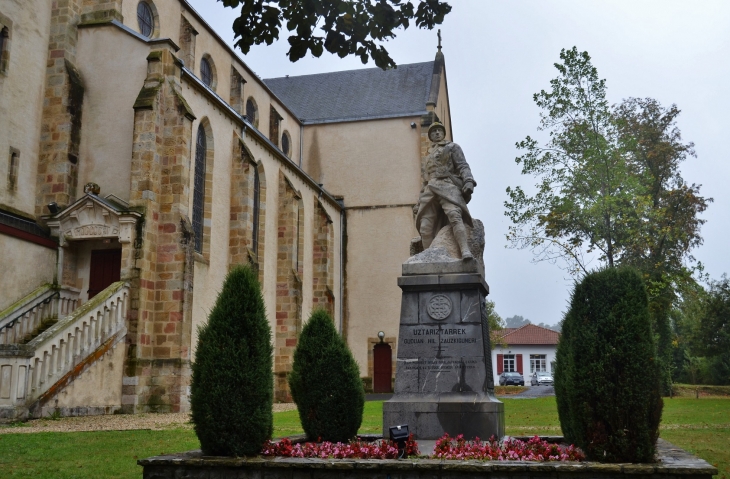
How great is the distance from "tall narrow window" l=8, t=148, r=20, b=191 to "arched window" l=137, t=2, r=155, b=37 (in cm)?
639

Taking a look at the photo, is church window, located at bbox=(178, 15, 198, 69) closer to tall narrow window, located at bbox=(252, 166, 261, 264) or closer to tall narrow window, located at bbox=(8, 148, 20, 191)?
tall narrow window, located at bbox=(252, 166, 261, 264)

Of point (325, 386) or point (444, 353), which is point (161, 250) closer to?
point (325, 386)

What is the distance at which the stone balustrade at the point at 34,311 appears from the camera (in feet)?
57.5

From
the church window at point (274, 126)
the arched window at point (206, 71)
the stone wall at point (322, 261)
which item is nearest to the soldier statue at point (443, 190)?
the arched window at point (206, 71)

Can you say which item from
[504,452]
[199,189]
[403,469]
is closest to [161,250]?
[199,189]

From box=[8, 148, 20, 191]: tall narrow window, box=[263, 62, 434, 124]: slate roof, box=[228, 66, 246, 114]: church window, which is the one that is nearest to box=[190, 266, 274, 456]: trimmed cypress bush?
box=[8, 148, 20, 191]: tall narrow window

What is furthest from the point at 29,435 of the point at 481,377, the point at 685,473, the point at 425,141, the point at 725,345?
the point at 725,345

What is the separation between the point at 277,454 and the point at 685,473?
3.74 m

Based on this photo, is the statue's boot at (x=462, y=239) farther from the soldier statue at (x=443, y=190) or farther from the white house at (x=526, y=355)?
the white house at (x=526, y=355)

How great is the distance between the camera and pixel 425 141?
3759cm

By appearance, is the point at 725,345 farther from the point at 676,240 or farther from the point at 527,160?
the point at 527,160

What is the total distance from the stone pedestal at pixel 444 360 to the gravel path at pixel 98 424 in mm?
5188

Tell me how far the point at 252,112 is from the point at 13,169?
1540 cm

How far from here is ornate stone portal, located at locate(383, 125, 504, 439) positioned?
902 cm
